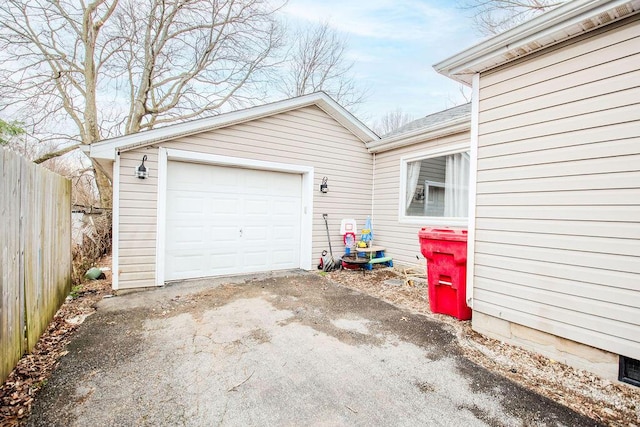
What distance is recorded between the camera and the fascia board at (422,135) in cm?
505

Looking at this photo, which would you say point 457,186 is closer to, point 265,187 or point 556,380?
point 556,380

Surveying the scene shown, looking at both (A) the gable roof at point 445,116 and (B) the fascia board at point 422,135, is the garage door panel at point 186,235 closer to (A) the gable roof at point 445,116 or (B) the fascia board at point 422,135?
(B) the fascia board at point 422,135

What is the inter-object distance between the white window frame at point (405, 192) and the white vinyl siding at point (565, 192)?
212 centimetres

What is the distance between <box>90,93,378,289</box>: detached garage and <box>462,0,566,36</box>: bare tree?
6.92m

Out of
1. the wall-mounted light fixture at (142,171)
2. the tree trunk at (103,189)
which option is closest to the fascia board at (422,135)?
the wall-mounted light fixture at (142,171)

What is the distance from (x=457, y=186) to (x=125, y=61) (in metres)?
12.6

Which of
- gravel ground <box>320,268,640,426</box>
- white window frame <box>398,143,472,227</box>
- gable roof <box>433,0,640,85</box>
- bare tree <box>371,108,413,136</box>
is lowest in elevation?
gravel ground <box>320,268,640,426</box>

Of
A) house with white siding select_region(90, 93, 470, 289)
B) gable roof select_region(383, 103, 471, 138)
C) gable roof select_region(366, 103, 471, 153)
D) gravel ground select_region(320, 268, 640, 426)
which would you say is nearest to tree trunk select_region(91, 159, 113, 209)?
house with white siding select_region(90, 93, 470, 289)

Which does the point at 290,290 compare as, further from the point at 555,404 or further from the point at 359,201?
the point at 555,404

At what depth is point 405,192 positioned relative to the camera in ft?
21.1

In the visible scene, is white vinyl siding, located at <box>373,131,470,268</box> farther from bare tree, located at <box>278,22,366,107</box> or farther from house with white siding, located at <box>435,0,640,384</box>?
bare tree, located at <box>278,22,366,107</box>

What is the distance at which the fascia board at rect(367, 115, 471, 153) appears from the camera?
16.6 ft

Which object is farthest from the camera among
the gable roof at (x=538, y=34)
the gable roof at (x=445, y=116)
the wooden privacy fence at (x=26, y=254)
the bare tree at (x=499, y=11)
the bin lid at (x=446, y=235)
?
the bare tree at (x=499, y=11)

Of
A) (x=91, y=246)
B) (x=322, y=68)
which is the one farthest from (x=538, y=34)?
(x=322, y=68)
